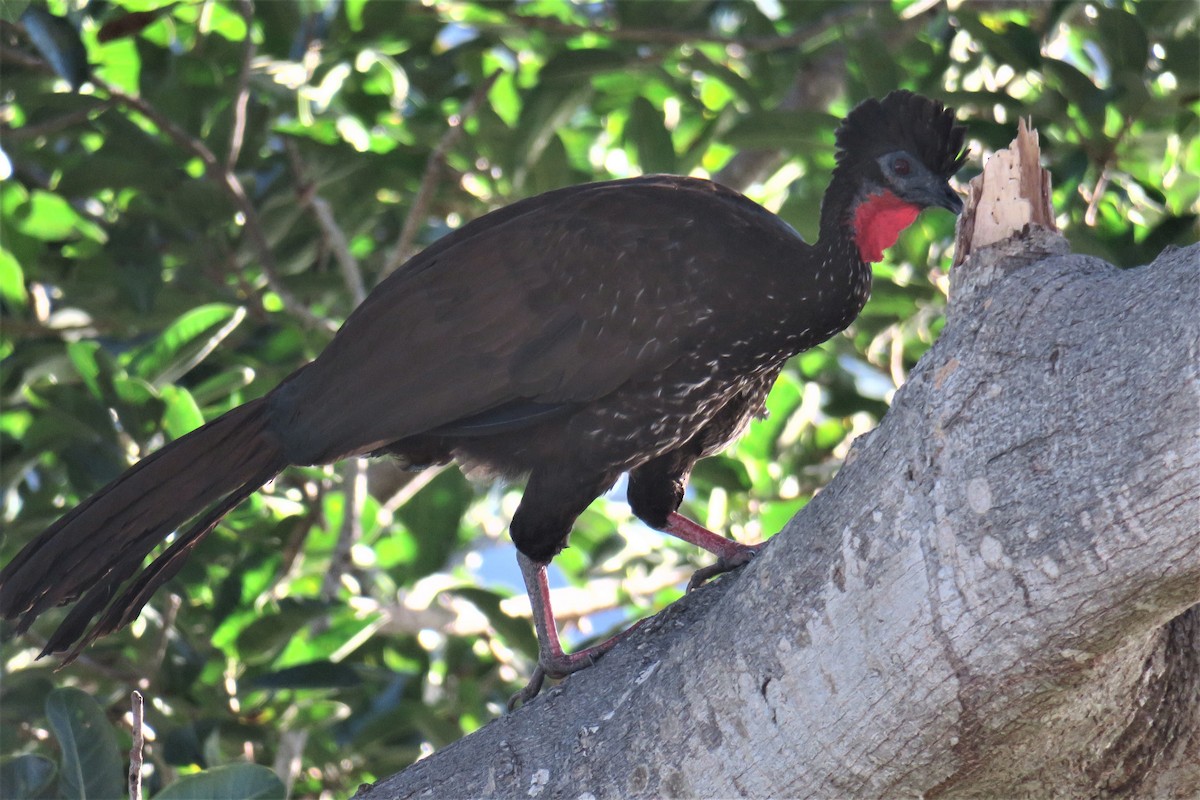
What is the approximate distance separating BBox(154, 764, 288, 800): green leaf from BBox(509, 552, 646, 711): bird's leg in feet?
1.73

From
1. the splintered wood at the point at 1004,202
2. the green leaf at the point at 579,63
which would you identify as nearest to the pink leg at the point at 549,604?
the splintered wood at the point at 1004,202

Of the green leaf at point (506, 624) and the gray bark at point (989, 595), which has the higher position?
the gray bark at point (989, 595)

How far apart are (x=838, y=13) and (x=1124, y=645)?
2.61 meters

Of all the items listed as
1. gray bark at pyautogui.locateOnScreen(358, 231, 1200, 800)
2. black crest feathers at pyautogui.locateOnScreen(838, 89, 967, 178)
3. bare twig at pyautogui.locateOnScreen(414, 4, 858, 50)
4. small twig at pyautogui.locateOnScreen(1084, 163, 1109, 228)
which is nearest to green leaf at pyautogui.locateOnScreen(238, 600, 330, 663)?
gray bark at pyautogui.locateOnScreen(358, 231, 1200, 800)

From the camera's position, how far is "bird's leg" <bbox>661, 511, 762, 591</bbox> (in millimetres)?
2648

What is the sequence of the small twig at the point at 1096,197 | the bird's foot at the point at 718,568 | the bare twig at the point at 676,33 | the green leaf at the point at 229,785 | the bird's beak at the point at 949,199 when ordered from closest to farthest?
the green leaf at the point at 229,785 → the bird's foot at the point at 718,568 → the bird's beak at the point at 949,199 → the small twig at the point at 1096,197 → the bare twig at the point at 676,33

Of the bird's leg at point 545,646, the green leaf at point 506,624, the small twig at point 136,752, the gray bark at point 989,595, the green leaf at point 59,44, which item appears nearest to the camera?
the gray bark at point 989,595

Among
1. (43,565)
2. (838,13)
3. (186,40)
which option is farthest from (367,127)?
(43,565)

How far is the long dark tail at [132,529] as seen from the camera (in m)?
2.53

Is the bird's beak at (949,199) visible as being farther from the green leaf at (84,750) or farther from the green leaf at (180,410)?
the green leaf at (84,750)

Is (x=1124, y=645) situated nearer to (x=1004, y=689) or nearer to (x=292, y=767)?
(x=1004, y=689)

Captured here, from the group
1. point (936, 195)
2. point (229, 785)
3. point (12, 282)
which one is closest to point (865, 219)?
point (936, 195)

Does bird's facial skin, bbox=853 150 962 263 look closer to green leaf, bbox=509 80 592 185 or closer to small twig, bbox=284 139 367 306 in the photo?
green leaf, bbox=509 80 592 185

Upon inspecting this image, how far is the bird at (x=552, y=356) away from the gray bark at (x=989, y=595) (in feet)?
2.76
